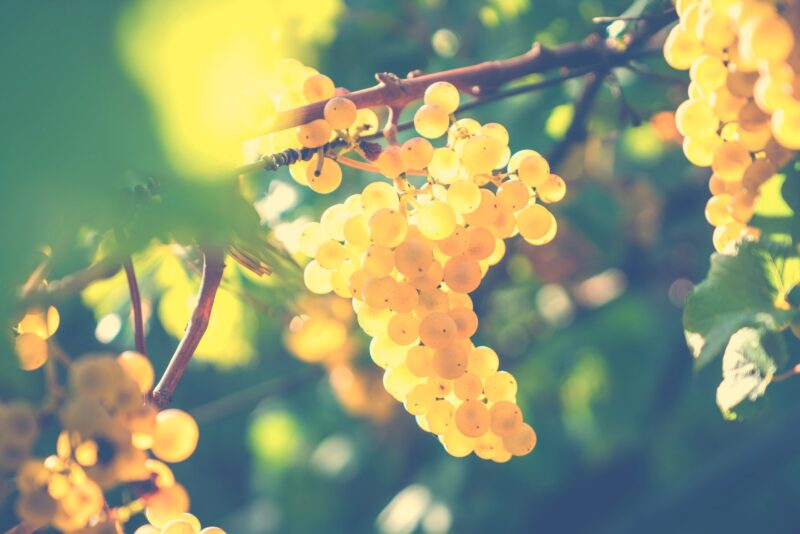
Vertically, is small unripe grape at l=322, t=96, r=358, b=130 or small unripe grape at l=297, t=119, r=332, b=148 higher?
small unripe grape at l=297, t=119, r=332, b=148

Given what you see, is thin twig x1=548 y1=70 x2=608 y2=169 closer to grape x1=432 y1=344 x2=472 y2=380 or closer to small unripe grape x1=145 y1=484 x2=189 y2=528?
grape x1=432 y1=344 x2=472 y2=380

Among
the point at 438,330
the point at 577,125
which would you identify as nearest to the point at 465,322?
the point at 438,330

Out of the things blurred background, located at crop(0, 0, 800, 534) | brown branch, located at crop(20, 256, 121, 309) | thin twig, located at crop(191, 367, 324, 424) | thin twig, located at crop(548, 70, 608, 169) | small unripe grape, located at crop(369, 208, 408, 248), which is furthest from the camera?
thin twig, located at crop(191, 367, 324, 424)

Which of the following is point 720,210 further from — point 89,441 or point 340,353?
point 340,353

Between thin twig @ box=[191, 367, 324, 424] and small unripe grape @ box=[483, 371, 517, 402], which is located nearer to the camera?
small unripe grape @ box=[483, 371, 517, 402]

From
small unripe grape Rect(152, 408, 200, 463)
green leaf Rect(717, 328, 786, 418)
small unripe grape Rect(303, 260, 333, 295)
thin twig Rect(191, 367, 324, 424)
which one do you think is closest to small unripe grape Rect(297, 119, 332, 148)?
small unripe grape Rect(303, 260, 333, 295)

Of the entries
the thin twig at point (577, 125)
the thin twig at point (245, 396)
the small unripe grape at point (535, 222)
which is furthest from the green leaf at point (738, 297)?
the thin twig at point (245, 396)

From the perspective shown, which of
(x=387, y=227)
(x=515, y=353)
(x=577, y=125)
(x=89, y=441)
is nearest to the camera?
(x=89, y=441)

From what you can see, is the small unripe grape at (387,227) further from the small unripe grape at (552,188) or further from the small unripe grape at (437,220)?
the small unripe grape at (552,188)
